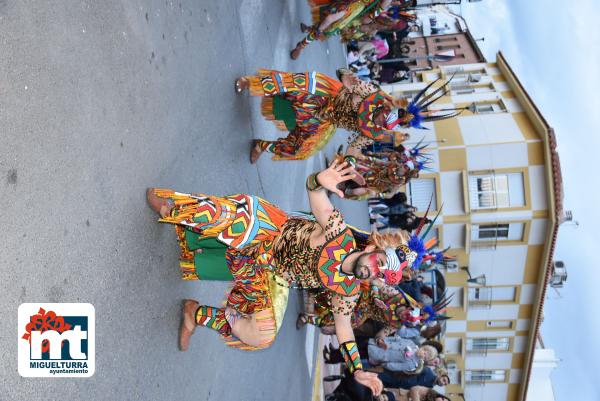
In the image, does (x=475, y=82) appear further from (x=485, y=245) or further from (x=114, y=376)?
(x=114, y=376)

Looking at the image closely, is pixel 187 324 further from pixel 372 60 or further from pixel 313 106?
pixel 372 60

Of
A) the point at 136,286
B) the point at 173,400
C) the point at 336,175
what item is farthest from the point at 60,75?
the point at 173,400

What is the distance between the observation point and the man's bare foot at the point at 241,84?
518 centimetres

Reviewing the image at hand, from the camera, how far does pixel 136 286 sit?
3350 mm

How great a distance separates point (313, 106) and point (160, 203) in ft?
7.30

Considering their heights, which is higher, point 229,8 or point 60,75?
point 229,8

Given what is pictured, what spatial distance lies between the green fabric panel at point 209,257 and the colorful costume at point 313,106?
1962mm

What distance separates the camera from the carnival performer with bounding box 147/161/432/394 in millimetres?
3205

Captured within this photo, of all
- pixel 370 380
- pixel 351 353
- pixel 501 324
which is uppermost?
pixel 351 353

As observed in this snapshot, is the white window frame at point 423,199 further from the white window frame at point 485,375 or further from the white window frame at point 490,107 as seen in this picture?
the white window frame at point 485,375

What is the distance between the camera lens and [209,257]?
3.72 m

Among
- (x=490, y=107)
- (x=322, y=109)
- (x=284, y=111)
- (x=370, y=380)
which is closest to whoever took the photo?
(x=370, y=380)

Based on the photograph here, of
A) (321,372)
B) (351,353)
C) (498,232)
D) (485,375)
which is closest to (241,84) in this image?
(351,353)

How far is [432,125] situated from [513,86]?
12.6 ft
